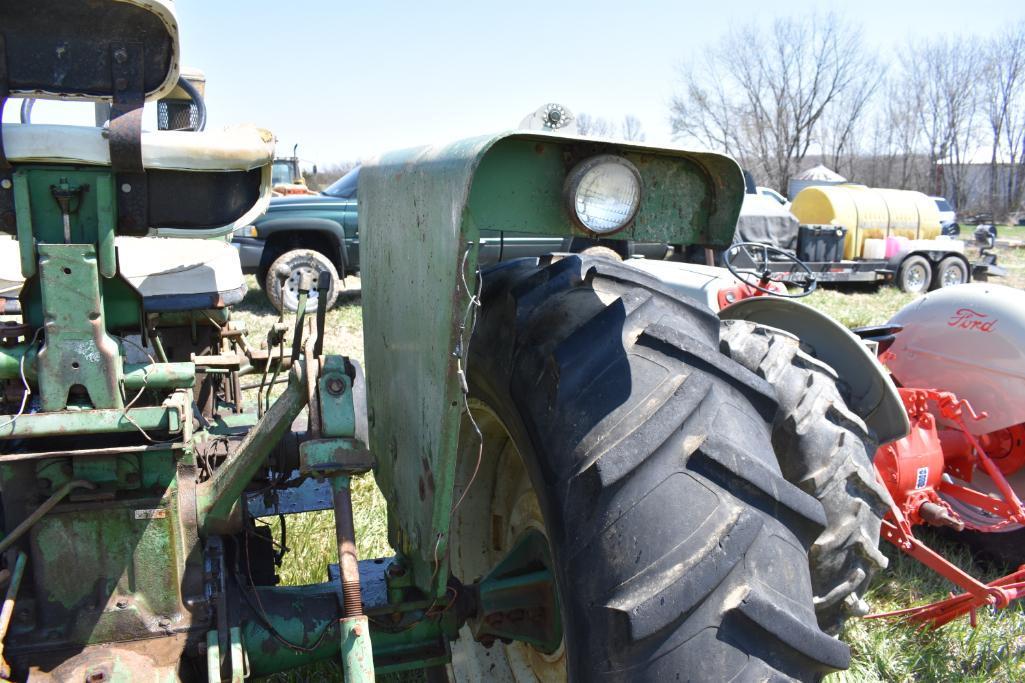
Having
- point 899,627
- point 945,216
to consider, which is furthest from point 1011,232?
point 899,627

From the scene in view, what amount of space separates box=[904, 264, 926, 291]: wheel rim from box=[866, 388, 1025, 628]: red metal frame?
12230mm

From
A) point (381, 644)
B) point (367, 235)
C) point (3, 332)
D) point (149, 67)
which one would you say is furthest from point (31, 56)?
point (381, 644)

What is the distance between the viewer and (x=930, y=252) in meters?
14.9

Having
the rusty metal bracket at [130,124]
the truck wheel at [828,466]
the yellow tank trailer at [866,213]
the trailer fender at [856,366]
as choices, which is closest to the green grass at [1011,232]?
the yellow tank trailer at [866,213]

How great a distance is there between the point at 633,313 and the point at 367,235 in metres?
0.81

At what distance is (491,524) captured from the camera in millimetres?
2320

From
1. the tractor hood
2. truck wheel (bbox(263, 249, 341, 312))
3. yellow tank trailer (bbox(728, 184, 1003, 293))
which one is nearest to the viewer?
the tractor hood

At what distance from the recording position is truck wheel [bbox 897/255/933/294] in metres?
14.6

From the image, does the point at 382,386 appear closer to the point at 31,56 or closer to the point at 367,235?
the point at 367,235

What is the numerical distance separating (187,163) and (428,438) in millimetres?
733

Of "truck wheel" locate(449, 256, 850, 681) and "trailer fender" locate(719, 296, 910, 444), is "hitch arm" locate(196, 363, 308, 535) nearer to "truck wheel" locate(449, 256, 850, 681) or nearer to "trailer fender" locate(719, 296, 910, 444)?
"truck wheel" locate(449, 256, 850, 681)

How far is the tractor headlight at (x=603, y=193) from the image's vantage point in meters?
1.31

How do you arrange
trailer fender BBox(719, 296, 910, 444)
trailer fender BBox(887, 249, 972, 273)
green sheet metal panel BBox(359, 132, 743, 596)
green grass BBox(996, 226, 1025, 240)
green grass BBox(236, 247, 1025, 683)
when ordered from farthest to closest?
1. green grass BBox(996, 226, 1025, 240)
2. trailer fender BBox(887, 249, 972, 273)
3. green grass BBox(236, 247, 1025, 683)
4. trailer fender BBox(719, 296, 910, 444)
5. green sheet metal panel BBox(359, 132, 743, 596)

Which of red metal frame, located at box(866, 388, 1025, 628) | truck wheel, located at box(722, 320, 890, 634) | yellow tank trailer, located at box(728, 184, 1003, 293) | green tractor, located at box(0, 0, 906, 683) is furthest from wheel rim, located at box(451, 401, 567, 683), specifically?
yellow tank trailer, located at box(728, 184, 1003, 293)
